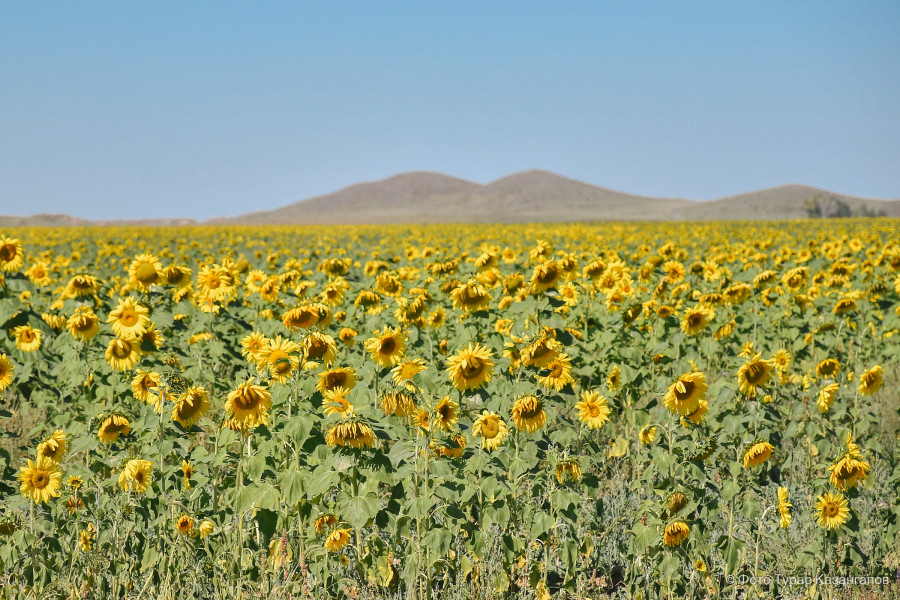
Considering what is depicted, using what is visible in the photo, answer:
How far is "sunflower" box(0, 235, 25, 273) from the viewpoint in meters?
5.10

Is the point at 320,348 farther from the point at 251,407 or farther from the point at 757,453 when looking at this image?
the point at 757,453

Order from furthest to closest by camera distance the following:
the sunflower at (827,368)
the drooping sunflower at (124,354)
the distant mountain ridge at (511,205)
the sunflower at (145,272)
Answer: the distant mountain ridge at (511,205) < the sunflower at (827,368) < the sunflower at (145,272) < the drooping sunflower at (124,354)

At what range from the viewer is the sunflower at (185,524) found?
137 inches

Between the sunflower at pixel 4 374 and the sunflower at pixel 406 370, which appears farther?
the sunflower at pixel 4 374

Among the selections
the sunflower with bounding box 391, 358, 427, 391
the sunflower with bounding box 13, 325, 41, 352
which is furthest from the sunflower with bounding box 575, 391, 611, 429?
the sunflower with bounding box 13, 325, 41, 352

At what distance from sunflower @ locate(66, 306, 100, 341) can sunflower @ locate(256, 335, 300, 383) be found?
6.86ft

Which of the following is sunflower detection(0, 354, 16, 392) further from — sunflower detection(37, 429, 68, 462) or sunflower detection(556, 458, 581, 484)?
sunflower detection(556, 458, 581, 484)

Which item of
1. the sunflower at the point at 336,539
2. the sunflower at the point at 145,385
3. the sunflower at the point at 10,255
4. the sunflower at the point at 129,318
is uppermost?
the sunflower at the point at 10,255

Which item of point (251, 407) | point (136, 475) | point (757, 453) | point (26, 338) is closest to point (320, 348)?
point (251, 407)

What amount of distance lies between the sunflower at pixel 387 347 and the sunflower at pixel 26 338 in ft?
Result: 9.63

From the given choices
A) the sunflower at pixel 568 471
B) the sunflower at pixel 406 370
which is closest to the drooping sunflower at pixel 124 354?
the sunflower at pixel 406 370

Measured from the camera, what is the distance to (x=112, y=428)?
3699 mm

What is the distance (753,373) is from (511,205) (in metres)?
156

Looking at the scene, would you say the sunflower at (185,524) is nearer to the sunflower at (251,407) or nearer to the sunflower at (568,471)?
the sunflower at (251,407)
